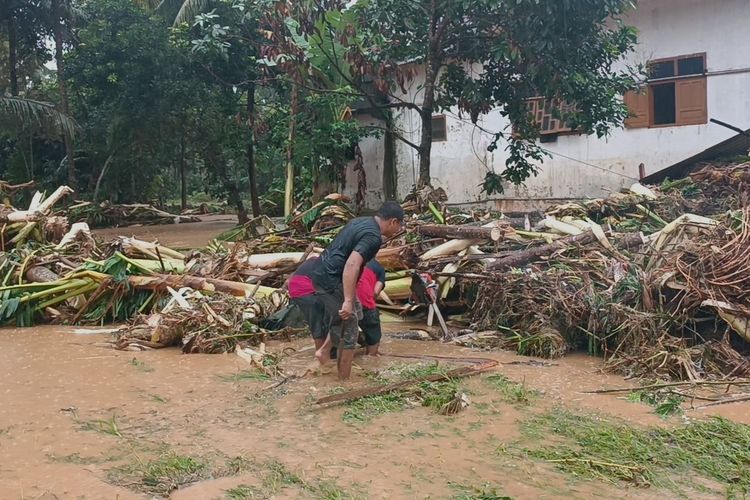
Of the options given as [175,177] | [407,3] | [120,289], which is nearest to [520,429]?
[120,289]

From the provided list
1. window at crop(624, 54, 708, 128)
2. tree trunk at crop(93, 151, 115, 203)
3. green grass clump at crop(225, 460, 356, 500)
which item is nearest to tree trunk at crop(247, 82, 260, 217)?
tree trunk at crop(93, 151, 115, 203)

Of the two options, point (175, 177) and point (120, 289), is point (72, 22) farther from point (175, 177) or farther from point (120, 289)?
point (120, 289)

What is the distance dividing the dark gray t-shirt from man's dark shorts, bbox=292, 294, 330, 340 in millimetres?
246

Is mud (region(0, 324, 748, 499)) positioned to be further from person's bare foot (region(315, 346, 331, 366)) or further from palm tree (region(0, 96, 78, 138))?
palm tree (region(0, 96, 78, 138))

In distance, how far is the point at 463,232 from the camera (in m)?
7.80

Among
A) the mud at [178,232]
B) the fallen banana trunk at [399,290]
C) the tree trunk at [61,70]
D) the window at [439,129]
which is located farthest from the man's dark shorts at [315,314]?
the tree trunk at [61,70]

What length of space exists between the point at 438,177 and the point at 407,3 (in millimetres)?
6932

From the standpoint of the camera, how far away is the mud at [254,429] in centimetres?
355

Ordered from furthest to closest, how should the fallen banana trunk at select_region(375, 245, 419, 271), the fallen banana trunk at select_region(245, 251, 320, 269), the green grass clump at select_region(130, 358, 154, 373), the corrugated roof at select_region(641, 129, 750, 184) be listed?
the corrugated roof at select_region(641, 129, 750, 184) → the fallen banana trunk at select_region(245, 251, 320, 269) → the fallen banana trunk at select_region(375, 245, 419, 271) → the green grass clump at select_region(130, 358, 154, 373)

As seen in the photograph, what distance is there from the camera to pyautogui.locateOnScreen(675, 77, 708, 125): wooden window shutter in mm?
12797

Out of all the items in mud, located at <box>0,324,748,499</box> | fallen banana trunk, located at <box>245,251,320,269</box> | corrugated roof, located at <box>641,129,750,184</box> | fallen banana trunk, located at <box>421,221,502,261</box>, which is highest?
corrugated roof, located at <box>641,129,750,184</box>

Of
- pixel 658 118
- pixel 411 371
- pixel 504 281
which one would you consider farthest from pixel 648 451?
pixel 658 118

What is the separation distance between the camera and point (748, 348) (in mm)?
5621

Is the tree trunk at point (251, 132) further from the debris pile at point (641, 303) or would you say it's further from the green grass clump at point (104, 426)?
the green grass clump at point (104, 426)
